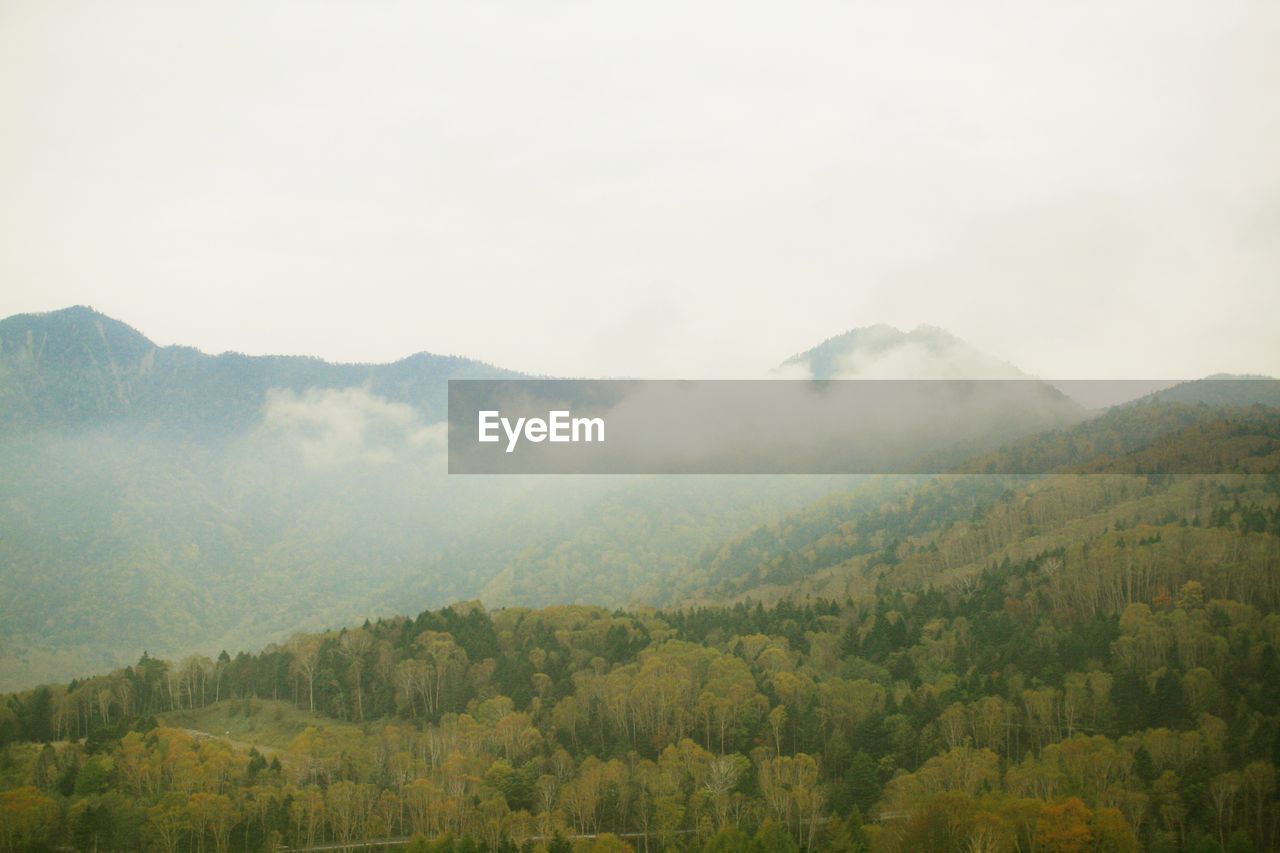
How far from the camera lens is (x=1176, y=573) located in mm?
115062

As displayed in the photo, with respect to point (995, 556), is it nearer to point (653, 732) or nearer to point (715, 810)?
point (653, 732)

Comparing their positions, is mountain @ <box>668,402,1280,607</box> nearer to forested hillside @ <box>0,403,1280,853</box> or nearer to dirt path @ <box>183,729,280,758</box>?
forested hillside @ <box>0,403,1280,853</box>

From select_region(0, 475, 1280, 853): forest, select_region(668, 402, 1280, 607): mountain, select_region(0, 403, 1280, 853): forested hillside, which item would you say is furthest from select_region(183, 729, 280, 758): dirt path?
select_region(668, 402, 1280, 607): mountain

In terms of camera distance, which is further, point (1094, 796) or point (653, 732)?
point (653, 732)

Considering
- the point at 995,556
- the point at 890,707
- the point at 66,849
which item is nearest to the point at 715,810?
the point at 890,707

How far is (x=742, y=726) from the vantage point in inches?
3821

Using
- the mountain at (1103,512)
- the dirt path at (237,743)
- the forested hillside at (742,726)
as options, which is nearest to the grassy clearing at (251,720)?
the forested hillside at (742,726)

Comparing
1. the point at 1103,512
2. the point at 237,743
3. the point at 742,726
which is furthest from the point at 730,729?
the point at 1103,512

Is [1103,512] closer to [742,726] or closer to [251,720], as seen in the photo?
[742,726]

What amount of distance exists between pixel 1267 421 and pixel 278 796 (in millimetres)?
185898

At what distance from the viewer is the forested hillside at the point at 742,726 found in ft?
255

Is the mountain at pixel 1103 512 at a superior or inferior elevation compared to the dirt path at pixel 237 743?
superior

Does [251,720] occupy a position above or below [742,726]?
below

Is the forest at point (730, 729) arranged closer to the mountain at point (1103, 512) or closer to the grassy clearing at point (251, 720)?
the grassy clearing at point (251, 720)
